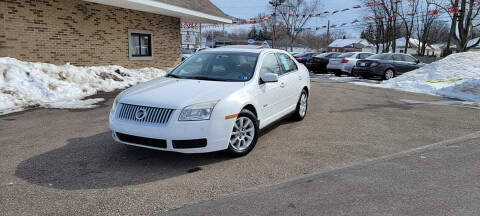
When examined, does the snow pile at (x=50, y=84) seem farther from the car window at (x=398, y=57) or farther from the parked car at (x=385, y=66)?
the car window at (x=398, y=57)

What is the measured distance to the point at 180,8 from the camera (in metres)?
15.2

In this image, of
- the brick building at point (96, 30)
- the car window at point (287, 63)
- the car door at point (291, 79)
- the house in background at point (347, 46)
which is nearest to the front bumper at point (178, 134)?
the car door at point (291, 79)

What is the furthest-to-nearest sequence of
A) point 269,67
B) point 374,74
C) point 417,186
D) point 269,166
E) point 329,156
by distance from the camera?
1. point 374,74
2. point 269,67
3. point 329,156
4. point 269,166
5. point 417,186

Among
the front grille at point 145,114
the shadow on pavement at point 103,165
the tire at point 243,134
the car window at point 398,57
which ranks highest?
the car window at point 398,57

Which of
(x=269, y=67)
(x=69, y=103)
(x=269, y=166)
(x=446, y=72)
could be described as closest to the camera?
(x=269, y=166)

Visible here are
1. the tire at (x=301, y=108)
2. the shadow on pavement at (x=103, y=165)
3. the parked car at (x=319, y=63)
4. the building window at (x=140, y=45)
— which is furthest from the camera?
the parked car at (x=319, y=63)

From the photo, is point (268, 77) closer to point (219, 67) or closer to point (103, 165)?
point (219, 67)

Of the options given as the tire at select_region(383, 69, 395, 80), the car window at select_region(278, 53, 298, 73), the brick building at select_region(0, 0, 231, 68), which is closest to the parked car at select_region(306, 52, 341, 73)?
the tire at select_region(383, 69, 395, 80)

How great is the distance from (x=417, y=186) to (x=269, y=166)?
1.73m

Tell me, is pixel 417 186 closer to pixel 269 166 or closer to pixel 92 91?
pixel 269 166

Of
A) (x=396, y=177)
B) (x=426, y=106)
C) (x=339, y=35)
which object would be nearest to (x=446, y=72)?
(x=426, y=106)

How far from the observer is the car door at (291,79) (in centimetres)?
646

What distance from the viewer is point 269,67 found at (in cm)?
596

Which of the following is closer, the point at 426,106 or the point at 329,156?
the point at 329,156
